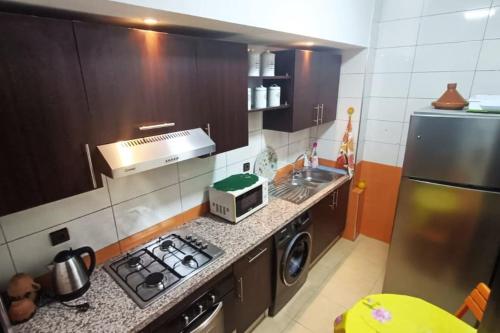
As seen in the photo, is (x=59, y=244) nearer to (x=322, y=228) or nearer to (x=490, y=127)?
(x=322, y=228)

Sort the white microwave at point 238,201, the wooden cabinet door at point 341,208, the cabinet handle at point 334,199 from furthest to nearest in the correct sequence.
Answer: the wooden cabinet door at point 341,208 < the cabinet handle at point 334,199 < the white microwave at point 238,201

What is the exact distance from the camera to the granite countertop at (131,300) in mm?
1070

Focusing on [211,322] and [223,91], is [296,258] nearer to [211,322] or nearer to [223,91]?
[211,322]

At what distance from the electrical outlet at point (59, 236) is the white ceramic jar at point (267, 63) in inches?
61.8

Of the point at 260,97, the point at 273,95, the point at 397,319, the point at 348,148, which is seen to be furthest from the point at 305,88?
the point at 397,319

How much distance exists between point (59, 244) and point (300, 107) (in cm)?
186

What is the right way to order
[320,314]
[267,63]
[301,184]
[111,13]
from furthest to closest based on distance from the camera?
1. [301,184]
2. [320,314]
3. [267,63]
4. [111,13]

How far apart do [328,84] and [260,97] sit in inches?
34.7

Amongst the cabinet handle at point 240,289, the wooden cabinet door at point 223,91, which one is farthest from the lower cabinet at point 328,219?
the wooden cabinet door at point 223,91

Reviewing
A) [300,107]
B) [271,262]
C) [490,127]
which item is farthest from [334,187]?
[490,127]

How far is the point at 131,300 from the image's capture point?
1.19 meters

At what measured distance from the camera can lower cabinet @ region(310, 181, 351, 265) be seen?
7.68 ft

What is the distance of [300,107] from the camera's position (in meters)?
2.18

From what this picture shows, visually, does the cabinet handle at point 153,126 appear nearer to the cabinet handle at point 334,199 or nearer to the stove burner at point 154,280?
the stove burner at point 154,280
